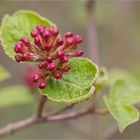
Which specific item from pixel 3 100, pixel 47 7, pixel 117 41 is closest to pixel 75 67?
pixel 3 100

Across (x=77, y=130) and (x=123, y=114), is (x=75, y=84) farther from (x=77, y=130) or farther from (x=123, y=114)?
(x=77, y=130)

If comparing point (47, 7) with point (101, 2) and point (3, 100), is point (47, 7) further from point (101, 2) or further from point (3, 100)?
point (3, 100)

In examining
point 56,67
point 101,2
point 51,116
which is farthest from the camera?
point 101,2

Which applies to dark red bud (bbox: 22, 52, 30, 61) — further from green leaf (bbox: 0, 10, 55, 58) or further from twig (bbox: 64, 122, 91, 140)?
twig (bbox: 64, 122, 91, 140)

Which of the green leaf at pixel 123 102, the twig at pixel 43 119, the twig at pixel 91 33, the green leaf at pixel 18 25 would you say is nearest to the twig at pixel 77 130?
the twig at pixel 91 33

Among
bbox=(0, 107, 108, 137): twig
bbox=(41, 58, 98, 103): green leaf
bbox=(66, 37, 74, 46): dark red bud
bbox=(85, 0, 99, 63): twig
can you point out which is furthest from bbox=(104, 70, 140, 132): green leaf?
bbox=(85, 0, 99, 63): twig

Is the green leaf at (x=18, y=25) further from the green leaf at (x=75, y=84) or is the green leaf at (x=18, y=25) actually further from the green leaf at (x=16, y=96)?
the green leaf at (x=16, y=96)
